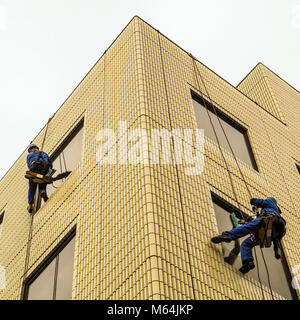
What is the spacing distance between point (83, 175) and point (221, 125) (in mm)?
3477

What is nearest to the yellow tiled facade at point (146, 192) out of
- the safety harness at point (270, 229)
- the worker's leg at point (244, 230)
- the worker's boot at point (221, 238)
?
the worker's boot at point (221, 238)

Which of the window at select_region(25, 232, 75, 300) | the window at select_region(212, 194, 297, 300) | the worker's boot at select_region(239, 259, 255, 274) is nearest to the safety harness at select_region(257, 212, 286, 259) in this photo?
the worker's boot at select_region(239, 259, 255, 274)

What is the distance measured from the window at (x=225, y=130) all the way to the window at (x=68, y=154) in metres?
2.52

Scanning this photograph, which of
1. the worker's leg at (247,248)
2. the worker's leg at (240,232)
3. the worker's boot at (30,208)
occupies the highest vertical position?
the worker's boot at (30,208)

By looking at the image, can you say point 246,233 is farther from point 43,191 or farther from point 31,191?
point 31,191

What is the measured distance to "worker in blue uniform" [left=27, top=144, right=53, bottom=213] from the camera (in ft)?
40.2

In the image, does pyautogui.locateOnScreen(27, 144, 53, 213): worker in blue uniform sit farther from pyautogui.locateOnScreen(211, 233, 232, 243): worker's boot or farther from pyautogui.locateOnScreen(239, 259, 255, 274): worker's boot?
pyautogui.locateOnScreen(239, 259, 255, 274): worker's boot

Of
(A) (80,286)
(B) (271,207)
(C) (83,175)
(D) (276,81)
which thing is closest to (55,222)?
(C) (83,175)

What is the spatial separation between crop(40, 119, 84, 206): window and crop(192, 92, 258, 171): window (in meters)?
2.52

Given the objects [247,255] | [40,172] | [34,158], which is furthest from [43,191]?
[247,255]

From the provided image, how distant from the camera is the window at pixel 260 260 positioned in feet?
31.6

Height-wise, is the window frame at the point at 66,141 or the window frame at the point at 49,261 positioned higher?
the window frame at the point at 66,141

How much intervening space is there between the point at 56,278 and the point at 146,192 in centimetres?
250

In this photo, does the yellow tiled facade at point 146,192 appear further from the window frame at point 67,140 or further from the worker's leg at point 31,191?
the worker's leg at point 31,191
